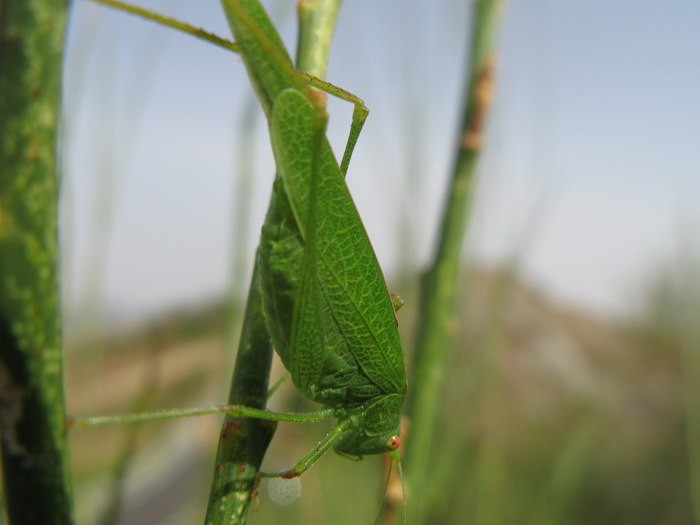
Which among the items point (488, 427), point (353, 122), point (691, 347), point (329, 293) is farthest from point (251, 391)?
point (691, 347)

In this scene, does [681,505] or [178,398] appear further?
[681,505]

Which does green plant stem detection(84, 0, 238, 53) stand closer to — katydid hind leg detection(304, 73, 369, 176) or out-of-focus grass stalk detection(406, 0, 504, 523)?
katydid hind leg detection(304, 73, 369, 176)

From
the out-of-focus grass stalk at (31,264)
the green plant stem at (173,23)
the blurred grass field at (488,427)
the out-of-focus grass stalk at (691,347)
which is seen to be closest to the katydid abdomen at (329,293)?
the green plant stem at (173,23)

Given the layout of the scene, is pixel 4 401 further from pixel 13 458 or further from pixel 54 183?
pixel 54 183

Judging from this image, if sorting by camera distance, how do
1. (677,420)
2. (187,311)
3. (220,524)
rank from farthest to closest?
(677,420), (187,311), (220,524)

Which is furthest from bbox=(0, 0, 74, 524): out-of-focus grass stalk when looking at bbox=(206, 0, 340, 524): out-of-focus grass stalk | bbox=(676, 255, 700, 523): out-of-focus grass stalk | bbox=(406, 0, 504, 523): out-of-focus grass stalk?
bbox=(676, 255, 700, 523): out-of-focus grass stalk

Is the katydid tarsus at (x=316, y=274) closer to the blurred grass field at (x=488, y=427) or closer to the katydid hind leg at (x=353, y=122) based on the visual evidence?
the katydid hind leg at (x=353, y=122)

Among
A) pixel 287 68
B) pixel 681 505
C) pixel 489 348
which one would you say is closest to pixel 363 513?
pixel 489 348
